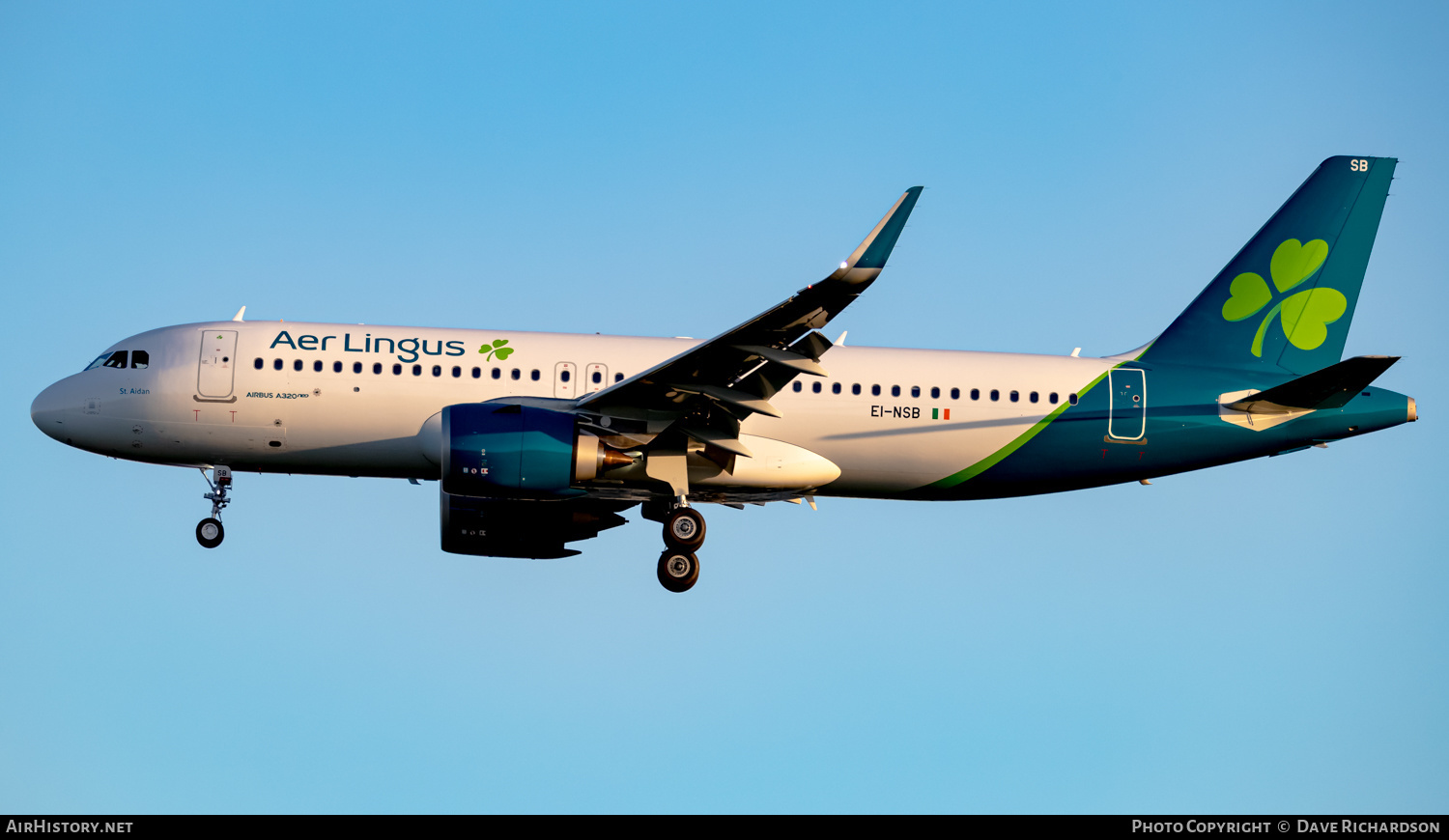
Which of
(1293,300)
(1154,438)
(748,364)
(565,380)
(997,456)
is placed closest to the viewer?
(748,364)

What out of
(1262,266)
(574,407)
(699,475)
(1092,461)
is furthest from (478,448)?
(1262,266)

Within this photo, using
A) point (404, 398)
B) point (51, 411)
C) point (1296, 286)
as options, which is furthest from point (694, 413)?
point (1296, 286)

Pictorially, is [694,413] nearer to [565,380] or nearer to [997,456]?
[565,380]

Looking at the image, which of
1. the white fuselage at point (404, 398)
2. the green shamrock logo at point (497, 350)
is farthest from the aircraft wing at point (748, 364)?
the green shamrock logo at point (497, 350)

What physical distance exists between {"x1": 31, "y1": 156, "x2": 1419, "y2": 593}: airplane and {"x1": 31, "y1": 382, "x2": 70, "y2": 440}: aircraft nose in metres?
0.04

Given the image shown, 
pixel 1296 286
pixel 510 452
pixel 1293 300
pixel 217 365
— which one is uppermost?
pixel 1296 286

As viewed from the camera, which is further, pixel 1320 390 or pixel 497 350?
pixel 497 350

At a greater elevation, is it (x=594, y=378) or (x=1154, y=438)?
(x=594, y=378)

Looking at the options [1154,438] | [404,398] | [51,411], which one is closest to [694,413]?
[404,398]

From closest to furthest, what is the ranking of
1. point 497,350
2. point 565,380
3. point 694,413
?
1. point 694,413
2. point 565,380
3. point 497,350

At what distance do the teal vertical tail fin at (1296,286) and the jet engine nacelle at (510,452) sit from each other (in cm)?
1225

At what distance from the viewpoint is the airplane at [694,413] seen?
88.2 ft

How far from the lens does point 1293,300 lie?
2984 cm

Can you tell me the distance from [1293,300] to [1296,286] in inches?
12.7
